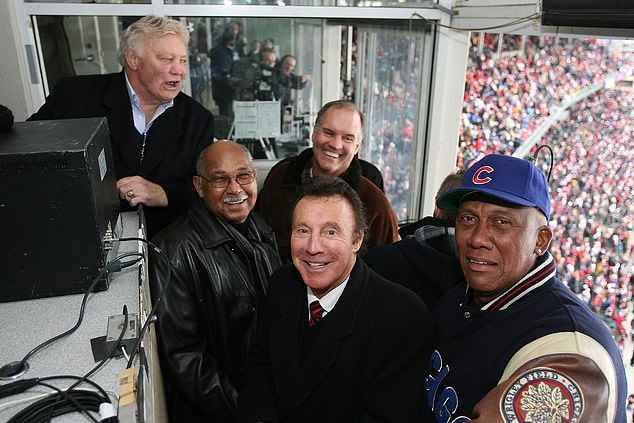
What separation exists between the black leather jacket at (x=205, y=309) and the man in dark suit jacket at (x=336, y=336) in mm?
262

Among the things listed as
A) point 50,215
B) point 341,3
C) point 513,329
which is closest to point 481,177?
point 513,329

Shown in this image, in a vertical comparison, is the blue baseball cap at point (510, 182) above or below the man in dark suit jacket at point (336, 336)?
above

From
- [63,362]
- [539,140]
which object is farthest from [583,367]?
[539,140]

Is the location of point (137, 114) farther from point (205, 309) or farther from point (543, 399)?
point (543, 399)

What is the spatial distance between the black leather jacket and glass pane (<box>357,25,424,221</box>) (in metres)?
1.92

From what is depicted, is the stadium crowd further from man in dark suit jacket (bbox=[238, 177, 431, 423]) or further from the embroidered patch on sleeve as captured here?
the embroidered patch on sleeve

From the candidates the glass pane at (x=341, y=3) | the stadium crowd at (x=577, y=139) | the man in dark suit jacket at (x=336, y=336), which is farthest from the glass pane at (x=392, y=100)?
the man in dark suit jacket at (x=336, y=336)

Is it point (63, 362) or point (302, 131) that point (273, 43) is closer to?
point (302, 131)

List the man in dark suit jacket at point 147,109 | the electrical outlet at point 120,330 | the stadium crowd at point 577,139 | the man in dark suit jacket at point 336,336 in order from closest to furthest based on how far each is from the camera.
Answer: the electrical outlet at point 120,330
the man in dark suit jacket at point 336,336
the man in dark suit jacket at point 147,109
the stadium crowd at point 577,139

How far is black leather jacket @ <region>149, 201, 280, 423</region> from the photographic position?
170 centimetres

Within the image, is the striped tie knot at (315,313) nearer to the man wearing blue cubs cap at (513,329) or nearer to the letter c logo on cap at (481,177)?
the man wearing blue cubs cap at (513,329)

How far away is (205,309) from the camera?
1.79m

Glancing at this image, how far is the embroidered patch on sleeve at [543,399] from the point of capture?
923mm

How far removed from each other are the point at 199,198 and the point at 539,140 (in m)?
2.23
